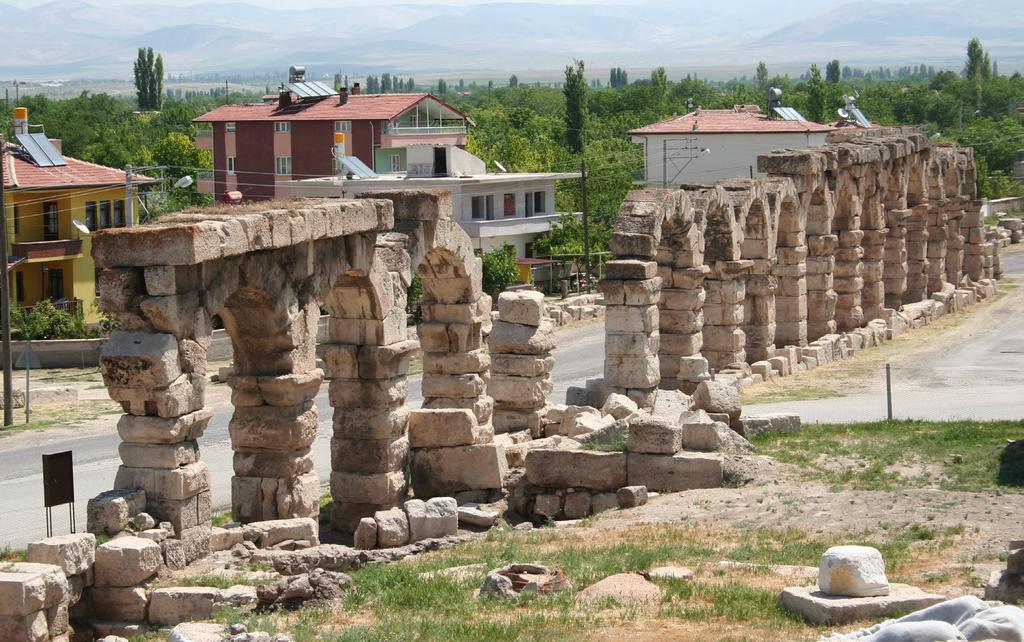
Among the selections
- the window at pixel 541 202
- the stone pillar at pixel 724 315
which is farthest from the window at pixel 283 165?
the stone pillar at pixel 724 315

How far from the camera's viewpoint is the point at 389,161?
227ft

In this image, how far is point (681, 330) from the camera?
29.5 meters

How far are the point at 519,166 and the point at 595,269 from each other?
1542 cm

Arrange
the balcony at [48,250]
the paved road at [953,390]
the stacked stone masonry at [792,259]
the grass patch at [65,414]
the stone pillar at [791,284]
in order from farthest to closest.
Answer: the balcony at [48,250]
the stone pillar at [791,284]
the grass patch at [65,414]
the paved road at [953,390]
the stacked stone masonry at [792,259]

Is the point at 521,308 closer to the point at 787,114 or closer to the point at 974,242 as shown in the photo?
the point at 974,242

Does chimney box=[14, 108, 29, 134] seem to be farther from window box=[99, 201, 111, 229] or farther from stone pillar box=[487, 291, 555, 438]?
stone pillar box=[487, 291, 555, 438]

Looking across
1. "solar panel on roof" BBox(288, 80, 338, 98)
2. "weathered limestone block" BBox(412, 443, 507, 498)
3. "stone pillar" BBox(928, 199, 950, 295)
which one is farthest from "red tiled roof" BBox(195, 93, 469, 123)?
"weathered limestone block" BBox(412, 443, 507, 498)

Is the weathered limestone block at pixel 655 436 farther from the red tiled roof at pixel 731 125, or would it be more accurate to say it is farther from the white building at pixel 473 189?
the red tiled roof at pixel 731 125

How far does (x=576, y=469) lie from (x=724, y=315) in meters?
11.0

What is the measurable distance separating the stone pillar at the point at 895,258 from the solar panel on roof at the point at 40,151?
2457 cm

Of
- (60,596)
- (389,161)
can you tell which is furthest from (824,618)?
(389,161)

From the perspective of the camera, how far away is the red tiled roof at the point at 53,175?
153 feet

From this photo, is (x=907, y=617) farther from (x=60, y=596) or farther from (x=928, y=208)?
(x=928, y=208)

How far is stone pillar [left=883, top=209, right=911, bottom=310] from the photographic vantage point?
44.4m
